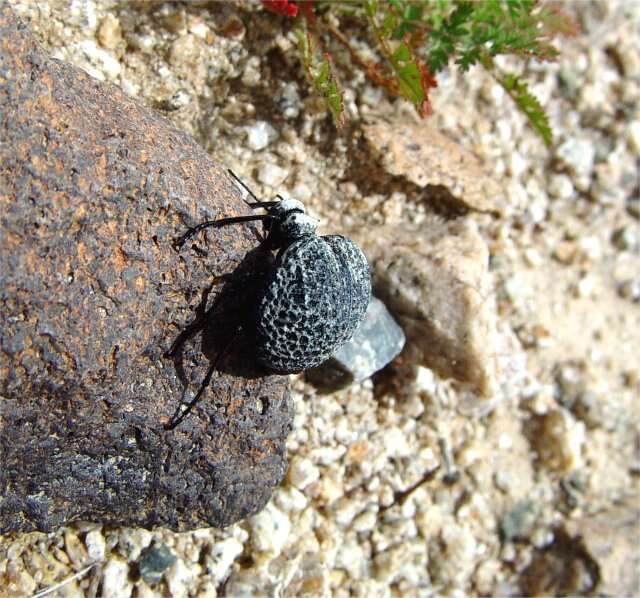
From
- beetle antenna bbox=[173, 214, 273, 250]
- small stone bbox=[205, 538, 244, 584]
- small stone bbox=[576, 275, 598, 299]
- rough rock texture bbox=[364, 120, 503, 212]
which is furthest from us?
small stone bbox=[576, 275, 598, 299]

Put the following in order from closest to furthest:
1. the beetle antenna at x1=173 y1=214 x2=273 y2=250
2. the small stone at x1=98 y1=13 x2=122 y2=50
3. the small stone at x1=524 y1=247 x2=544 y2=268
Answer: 1. the beetle antenna at x1=173 y1=214 x2=273 y2=250
2. the small stone at x1=98 y1=13 x2=122 y2=50
3. the small stone at x1=524 y1=247 x2=544 y2=268

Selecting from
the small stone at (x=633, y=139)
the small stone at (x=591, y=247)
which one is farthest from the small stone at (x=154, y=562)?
the small stone at (x=633, y=139)

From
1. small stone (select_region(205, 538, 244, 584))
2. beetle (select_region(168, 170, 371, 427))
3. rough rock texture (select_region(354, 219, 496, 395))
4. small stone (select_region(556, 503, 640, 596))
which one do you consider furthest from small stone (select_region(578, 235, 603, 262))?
small stone (select_region(205, 538, 244, 584))

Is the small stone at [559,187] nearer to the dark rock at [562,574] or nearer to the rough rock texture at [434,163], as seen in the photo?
the rough rock texture at [434,163]

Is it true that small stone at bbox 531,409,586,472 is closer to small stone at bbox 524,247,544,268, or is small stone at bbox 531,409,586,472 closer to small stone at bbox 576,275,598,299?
small stone at bbox 576,275,598,299

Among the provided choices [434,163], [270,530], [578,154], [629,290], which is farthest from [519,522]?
[578,154]

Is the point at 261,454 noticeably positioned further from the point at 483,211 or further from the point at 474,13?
the point at 474,13
